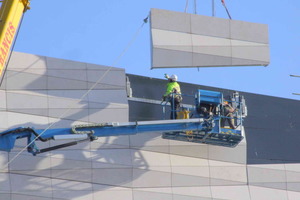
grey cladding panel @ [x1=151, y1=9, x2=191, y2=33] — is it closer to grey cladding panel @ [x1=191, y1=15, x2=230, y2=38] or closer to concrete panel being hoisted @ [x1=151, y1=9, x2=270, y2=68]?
concrete panel being hoisted @ [x1=151, y1=9, x2=270, y2=68]

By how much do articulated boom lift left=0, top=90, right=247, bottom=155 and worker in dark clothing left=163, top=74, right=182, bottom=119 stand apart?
2.21 ft

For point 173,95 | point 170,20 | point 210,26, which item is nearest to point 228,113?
point 173,95

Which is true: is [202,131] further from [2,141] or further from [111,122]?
[2,141]

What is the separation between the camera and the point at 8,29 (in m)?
31.6

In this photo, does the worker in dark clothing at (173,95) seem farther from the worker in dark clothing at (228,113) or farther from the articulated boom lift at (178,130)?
the worker in dark clothing at (228,113)

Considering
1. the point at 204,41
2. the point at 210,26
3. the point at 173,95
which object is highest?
the point at 210,26

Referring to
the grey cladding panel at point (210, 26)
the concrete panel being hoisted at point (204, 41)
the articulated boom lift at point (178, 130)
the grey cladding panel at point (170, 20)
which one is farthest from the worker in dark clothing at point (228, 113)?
the grey cladding panel at point (170, 20)

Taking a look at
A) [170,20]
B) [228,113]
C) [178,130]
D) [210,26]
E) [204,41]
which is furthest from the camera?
[210,26]

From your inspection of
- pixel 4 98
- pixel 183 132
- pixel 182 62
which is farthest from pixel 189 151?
pixel 4 98

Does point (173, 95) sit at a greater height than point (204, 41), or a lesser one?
lesser

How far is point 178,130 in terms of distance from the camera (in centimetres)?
3584

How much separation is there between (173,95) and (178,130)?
1871mm

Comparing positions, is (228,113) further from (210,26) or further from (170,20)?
(170,20)

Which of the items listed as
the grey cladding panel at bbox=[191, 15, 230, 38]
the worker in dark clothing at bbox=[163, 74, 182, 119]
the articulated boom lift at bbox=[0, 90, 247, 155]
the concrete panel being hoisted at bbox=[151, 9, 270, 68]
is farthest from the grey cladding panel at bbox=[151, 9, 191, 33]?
the articulated boom lift at bbox=[0, 90, 247, 155]
